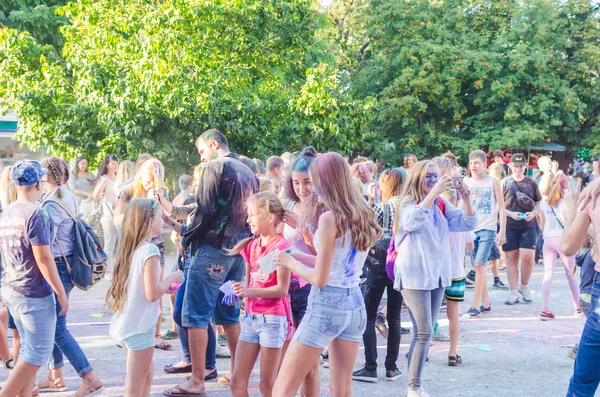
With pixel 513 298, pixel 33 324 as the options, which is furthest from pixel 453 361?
pixel 33 324

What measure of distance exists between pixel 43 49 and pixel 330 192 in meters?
12.3

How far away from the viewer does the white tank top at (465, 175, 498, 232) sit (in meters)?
8.69

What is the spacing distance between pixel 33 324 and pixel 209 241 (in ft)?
4.72

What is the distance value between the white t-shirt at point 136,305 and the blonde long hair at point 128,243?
0.10 ft

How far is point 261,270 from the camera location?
421 cm

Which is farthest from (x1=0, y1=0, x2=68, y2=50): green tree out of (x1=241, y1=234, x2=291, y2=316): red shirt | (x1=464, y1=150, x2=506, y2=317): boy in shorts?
(x1=241, y1=234, x2=291, y2=316): red shirt

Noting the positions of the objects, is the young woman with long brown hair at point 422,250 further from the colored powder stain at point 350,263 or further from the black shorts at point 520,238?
the black shorts at point 520,238

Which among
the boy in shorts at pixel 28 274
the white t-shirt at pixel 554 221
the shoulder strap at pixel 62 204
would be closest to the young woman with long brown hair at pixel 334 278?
the boy in shorts at pixel 28 274

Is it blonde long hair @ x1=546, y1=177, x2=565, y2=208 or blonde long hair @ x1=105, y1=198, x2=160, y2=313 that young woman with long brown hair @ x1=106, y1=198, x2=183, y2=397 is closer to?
blonde long hair @ x1=105, y1=198, x2=160, y2=313

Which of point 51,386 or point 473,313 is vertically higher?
point 51,386

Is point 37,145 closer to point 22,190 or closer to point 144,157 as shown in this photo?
point 144,157

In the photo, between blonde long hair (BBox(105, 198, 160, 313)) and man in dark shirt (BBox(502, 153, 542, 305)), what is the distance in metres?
6.34

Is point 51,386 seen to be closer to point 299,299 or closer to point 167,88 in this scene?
point 299,299

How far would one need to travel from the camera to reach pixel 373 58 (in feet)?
83.8
